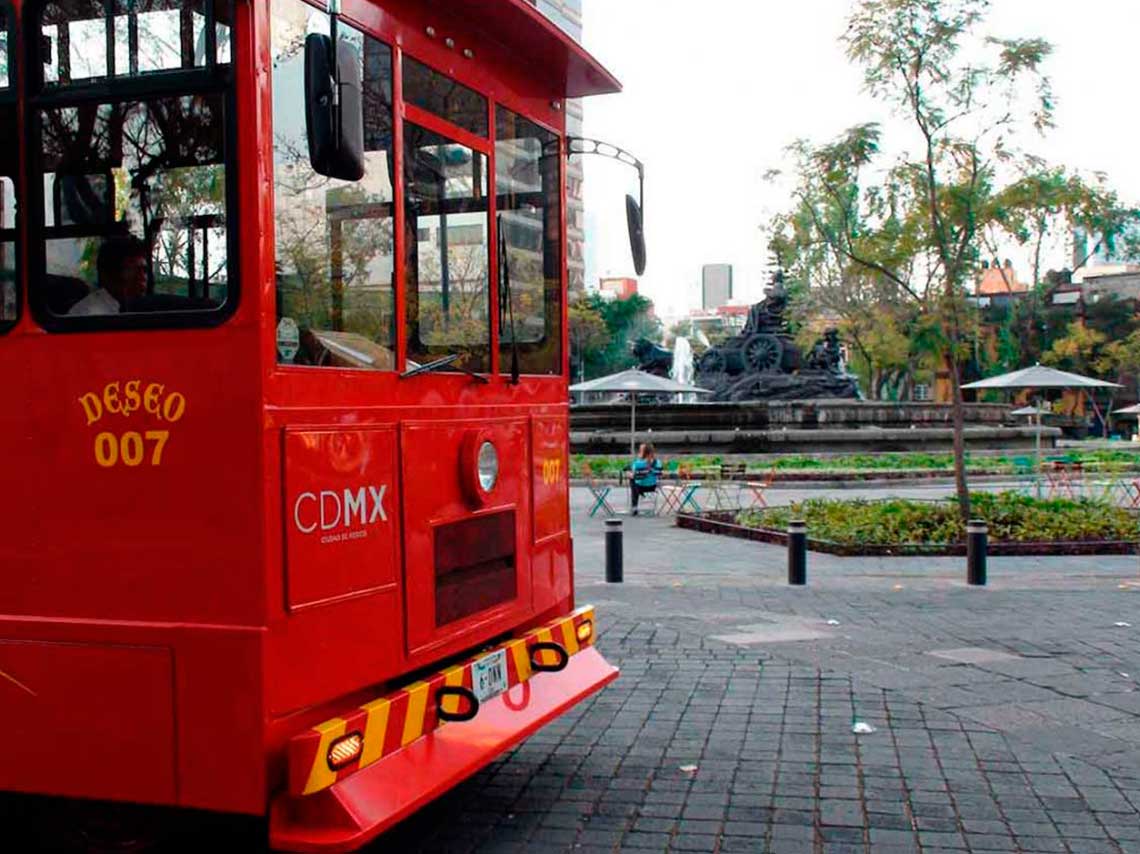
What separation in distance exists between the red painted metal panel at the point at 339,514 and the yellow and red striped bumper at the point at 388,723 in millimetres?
424

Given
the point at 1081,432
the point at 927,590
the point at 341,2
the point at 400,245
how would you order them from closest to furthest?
the point at 341,2 → the point at 400,245 → the point at 927,590 → the point at 1081,432

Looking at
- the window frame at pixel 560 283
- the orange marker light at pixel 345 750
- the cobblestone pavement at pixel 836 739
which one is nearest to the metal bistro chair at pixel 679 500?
the cobblestone pavement at pixel 836 739

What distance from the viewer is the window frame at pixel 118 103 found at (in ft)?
12.8

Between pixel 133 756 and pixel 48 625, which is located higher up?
pixel 48 625

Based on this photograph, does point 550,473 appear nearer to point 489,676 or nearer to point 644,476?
point 489,676

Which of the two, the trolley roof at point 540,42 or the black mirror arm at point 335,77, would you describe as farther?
the trolley roof at point 540,42

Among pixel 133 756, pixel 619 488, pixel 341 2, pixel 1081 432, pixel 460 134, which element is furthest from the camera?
pixel 1081 432

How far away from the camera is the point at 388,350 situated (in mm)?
4578

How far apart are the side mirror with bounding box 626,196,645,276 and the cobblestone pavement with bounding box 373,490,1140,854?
2.59 m

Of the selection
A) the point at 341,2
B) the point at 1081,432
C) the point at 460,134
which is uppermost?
the point at 341,2

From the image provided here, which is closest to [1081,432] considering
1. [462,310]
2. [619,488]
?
[619,488]

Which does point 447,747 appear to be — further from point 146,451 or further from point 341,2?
point 341,2

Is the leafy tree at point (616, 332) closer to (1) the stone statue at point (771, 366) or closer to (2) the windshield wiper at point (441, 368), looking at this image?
(1) the stone statue at point (771, 366)

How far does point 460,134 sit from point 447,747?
101 inches
